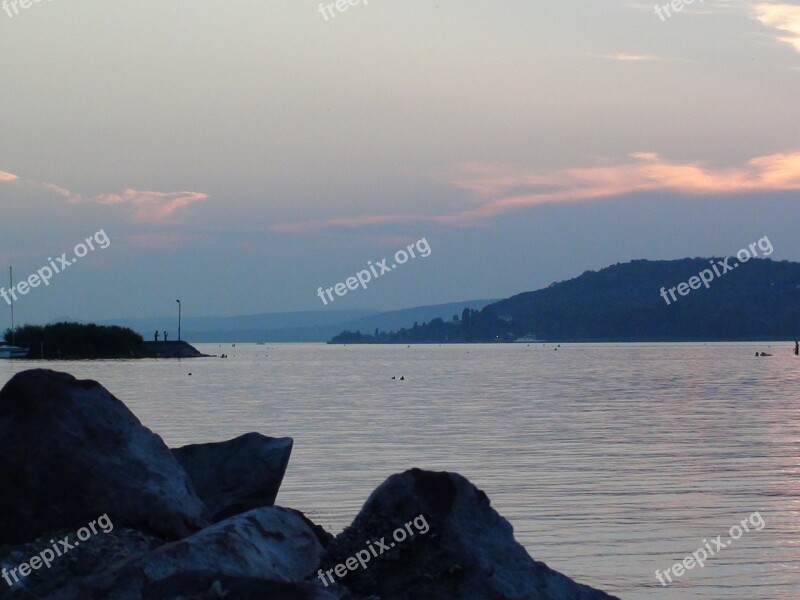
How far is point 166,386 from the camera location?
59.5 metres

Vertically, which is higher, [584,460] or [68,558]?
[68,558]

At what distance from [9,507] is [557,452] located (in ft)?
58.9

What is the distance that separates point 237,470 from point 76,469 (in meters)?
3.50

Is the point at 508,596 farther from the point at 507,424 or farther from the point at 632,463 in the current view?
the point at 507,424

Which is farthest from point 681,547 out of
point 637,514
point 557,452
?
point 557,452

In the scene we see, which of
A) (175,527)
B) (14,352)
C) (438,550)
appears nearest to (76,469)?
(175,527)

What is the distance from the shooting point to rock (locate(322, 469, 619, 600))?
915 cm

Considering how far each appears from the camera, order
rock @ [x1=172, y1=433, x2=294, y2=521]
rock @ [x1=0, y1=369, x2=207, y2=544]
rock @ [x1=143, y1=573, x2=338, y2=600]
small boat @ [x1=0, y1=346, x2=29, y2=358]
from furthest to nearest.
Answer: small boat @ [x1=0, y1=346, x2=29, y2=358]
rock @ [x1=172, y1=433, x2=294, y2=521]
rock @ [x1=0, y1=369, x2=207, y2=544]
rock @ [x1=143, y1=573, x2=338, y2=600]

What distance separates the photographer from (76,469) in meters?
10.1

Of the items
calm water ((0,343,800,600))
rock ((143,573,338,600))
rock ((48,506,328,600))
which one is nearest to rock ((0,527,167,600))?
rock ((48,506,328,600))

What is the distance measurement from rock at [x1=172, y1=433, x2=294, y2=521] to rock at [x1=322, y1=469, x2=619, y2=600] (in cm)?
390

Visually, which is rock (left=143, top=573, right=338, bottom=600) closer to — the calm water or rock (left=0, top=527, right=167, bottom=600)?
rock (left=0, top=527, right=167, bottom=600)

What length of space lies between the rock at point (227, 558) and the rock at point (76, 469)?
1.02 m

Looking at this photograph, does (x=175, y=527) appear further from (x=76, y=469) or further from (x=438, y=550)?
(x=438, y=550)
